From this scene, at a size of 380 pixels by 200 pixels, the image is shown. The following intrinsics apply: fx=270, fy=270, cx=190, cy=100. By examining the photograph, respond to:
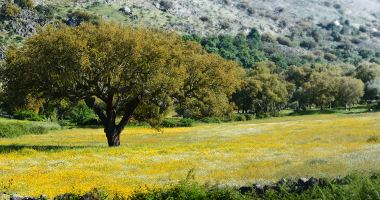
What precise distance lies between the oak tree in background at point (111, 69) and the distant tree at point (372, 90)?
94.3 meters

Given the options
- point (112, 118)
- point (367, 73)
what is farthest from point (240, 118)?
point (367, 73)

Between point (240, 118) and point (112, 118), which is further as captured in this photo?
point (240, 118)

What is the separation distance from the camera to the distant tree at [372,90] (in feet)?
326

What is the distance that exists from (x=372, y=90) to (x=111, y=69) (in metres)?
107

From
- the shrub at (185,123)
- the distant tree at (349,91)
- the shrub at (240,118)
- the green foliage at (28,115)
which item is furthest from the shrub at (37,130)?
the distant tree at (349,91)

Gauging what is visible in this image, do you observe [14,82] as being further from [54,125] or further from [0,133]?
[54,125]

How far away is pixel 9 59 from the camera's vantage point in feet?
79.0

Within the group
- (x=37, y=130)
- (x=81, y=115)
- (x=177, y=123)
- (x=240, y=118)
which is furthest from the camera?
(x=240, y=118)

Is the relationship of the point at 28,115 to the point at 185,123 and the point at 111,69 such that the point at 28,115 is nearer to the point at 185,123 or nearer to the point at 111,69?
the point at 185,123

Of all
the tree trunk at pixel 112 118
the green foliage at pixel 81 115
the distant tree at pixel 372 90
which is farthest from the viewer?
the distant tree at pixel 372 90

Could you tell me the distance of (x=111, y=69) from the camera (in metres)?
24.5

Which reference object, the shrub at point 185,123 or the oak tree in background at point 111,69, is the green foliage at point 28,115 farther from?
the oak tree in background at point 111,69

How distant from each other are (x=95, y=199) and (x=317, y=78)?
97.0m

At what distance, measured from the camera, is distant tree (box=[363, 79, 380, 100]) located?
9938 centimetres
